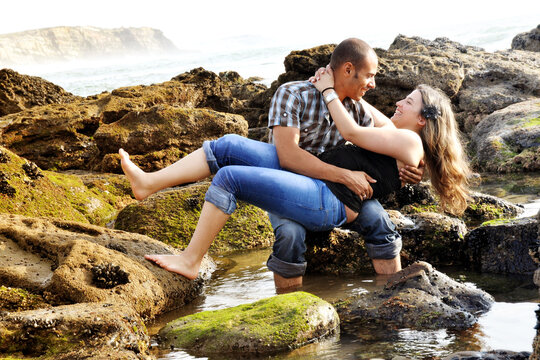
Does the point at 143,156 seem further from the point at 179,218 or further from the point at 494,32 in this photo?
the point at 494,32

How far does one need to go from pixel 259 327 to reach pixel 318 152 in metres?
1.92

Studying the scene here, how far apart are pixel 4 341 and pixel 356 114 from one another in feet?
11.4

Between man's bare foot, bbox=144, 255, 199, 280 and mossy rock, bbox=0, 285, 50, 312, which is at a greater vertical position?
mossy rock, bbox=0, 285, 50, 312

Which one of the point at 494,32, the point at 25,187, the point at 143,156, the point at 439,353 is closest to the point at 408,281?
the point at 439,353

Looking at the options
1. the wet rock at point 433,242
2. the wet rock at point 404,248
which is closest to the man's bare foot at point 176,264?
the wet rock at point 404,248

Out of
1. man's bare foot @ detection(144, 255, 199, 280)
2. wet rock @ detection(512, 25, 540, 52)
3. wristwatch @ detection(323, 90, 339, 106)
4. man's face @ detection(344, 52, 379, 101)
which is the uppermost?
wet rock @ detection(512, 25, 540, 52)

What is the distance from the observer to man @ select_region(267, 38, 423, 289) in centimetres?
512

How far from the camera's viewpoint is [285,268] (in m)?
5.19

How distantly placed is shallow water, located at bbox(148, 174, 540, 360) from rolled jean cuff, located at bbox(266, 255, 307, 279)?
0.38 metres

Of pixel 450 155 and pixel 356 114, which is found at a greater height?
pixel 356 114

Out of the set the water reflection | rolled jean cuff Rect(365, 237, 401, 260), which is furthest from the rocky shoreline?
rolled jean cuff Rect(365, 237, 401, 260)

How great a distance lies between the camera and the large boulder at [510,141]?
1124 cm

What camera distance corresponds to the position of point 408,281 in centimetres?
484

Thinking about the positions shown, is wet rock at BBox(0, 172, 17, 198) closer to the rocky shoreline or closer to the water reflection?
the rocky shoreline
